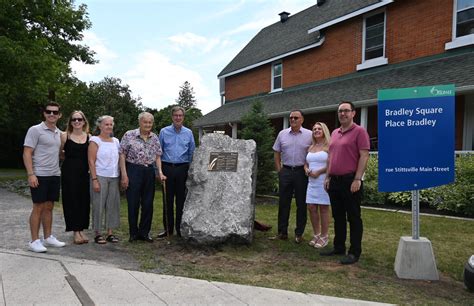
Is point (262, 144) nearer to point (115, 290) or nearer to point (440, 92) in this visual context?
point (440, 92)

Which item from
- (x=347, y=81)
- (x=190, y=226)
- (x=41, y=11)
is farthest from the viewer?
(x=41, y=11)

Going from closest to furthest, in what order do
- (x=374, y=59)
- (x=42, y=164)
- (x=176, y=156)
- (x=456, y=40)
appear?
(x=42, y=164) < (x=176, y=156) < (x=456, y=40) < (x=374, y=59)

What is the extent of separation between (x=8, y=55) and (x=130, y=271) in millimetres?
12246

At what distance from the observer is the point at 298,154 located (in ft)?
18.6

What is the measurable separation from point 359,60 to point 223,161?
10336mm

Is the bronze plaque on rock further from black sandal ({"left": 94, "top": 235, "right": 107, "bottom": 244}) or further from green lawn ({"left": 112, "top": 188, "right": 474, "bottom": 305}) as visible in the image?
black sandal ({"left": 94, "top": 235, "right": 107, "bottom": 244})

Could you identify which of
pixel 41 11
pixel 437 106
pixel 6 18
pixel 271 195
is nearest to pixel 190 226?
pixel 437 106

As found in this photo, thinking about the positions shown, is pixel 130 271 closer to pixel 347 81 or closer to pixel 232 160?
pixel 232 160

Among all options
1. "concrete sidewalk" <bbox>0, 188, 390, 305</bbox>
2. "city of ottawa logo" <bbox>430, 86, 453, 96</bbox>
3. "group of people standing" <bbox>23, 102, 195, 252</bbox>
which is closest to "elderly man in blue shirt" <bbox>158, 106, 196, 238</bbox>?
"group of people standing" <bbox>23, 102, 195, 252</bbox>

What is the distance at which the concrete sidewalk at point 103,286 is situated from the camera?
346cm

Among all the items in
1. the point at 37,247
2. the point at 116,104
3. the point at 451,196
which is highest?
the point at 116,104

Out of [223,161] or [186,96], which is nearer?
[223,161]

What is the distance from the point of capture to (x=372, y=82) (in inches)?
508

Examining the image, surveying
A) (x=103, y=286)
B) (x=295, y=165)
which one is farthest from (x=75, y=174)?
(x=295, y=165)
